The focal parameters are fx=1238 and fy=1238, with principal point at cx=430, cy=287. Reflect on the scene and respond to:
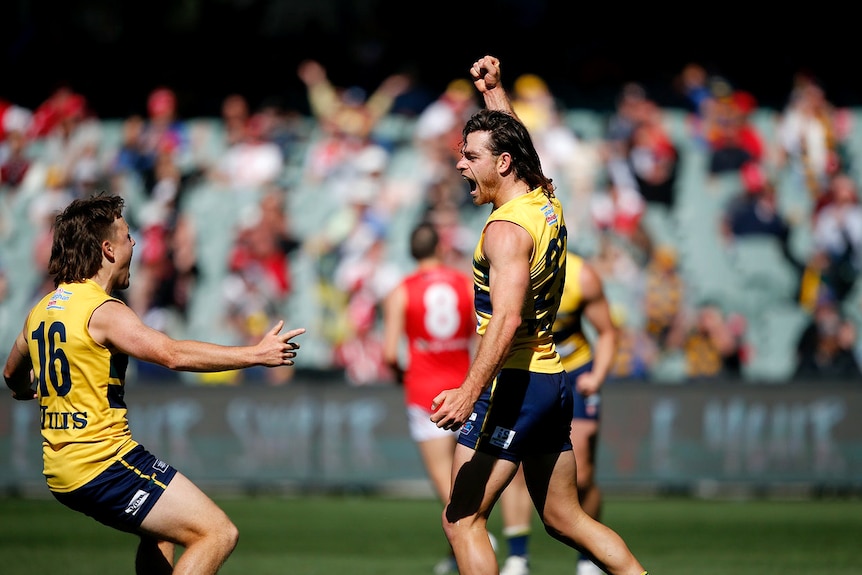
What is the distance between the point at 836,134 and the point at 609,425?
6.88 m

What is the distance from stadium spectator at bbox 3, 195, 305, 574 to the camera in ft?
18.8

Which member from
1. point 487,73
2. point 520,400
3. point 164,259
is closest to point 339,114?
point 164,259

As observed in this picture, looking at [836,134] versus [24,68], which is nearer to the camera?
[836,134]

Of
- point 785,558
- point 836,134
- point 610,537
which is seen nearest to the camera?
point 610,537

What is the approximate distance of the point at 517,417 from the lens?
19.6 ft

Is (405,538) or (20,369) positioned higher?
(20,369)

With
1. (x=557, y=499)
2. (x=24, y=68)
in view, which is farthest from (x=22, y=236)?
(x=557, y=499)

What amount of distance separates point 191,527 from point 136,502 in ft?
0.92

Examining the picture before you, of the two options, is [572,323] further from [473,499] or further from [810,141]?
[810,141]

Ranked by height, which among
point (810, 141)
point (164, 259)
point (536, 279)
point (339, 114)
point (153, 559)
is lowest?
point (153, 559)

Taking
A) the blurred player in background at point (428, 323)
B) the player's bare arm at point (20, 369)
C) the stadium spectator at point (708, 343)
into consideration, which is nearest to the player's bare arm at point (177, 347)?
the player's bare arm at point (20, 369)

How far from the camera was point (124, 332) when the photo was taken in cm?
571

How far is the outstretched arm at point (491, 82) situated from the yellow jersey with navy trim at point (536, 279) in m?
0.90

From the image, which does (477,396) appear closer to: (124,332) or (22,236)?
(124,332)
